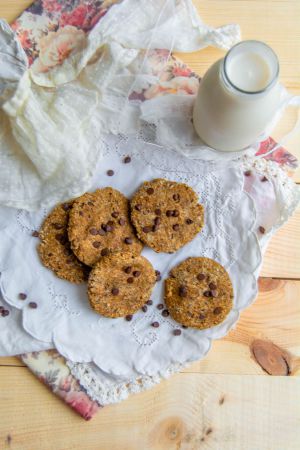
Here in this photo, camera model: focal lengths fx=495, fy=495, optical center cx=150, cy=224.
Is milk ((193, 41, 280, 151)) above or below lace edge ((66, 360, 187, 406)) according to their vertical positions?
above

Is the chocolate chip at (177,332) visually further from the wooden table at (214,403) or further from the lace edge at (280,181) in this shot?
the lace edge at (280,181)

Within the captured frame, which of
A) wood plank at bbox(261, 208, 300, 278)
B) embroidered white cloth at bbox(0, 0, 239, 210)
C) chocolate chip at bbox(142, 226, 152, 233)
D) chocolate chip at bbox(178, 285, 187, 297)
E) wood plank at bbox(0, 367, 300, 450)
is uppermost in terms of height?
embroidered white cloth at bbox(0, 0, 239, 210)

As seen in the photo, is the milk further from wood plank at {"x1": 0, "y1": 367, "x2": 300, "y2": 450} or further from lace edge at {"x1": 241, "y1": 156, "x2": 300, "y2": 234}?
wood plank at {"x1": 0, "y1": 367, "x2": 300, "y2": 450}

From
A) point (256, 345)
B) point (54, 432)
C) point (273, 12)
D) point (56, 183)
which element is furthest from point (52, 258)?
point (273, 12)

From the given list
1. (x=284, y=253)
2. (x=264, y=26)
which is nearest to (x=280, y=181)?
(x=284, y=253)

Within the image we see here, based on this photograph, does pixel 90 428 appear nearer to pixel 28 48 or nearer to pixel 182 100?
pixel 182 100

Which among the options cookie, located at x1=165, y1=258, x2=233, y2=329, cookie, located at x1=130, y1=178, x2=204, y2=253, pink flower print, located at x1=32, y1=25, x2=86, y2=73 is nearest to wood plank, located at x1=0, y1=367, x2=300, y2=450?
cookie, located at x1=165, y1=258, x2=233, y2=329

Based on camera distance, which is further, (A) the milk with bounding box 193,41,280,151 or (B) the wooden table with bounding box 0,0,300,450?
(B) the wooden table with bounding box 0,0,300,450

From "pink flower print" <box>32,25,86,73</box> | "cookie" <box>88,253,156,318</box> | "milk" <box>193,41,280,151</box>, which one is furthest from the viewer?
"pink flower print" <box>32,25,86,73</box>

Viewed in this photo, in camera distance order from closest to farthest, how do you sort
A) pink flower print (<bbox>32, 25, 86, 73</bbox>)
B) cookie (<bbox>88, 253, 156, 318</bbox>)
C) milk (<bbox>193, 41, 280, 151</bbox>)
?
1. milk (<bbox>193, 41, 280, 151</bbox>)
2. cookie (<bbox>88, 253, 156, 318</bbox>)
3. pink flower print (<bbox>32, 25, 86, 73</bbox>)
